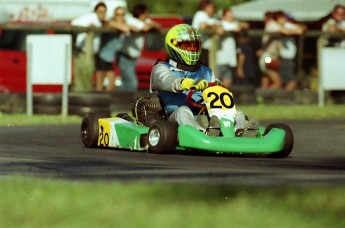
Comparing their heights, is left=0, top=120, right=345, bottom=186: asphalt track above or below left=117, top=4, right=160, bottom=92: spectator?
below

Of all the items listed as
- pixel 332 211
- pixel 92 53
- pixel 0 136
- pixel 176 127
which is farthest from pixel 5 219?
pixel 92 53

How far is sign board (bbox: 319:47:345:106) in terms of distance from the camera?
75.7ft

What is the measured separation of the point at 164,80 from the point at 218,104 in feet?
2.16

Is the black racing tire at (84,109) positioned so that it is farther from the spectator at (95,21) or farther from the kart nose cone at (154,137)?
the kart nose cone at (154,137)

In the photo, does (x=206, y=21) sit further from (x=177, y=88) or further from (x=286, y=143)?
(x=286, y=143)

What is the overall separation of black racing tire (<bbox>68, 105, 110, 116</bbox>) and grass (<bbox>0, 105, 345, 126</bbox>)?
0.43 ft

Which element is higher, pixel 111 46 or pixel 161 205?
pixel 111 46

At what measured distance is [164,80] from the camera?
41.9 feet

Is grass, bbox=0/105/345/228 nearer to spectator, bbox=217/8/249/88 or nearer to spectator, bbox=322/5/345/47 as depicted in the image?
spectator, bbox=217/8/249/88

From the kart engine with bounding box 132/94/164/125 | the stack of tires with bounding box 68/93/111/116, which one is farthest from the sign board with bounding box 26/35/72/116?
the kart engine with bounding box 132/94/164/125

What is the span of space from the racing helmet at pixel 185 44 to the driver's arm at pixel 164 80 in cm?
20

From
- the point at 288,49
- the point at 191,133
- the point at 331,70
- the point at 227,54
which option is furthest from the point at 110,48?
the point at 191,133

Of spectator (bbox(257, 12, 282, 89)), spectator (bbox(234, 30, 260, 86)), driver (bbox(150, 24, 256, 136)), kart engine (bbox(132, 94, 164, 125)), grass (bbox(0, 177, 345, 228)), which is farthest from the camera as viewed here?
spectator (bbox(257, 12, 282, 89))

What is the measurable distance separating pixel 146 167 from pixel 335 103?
13278 mm
